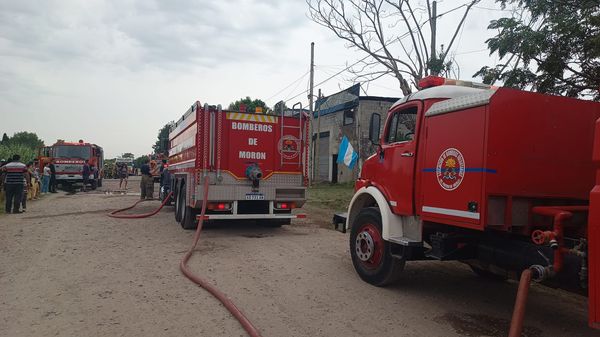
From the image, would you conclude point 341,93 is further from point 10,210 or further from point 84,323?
point 84,323

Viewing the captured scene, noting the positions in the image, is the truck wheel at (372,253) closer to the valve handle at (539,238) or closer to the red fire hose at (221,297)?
the valve handle at (539,238)

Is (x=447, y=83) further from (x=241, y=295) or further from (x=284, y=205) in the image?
(x=284, y=205)

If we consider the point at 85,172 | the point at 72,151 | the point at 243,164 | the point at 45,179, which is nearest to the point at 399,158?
the point at 243,164

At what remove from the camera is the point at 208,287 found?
5230 millimetres

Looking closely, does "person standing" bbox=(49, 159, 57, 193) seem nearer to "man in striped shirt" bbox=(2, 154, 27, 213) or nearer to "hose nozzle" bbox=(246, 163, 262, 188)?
"man in striped shirt" bbox=(2, 154, 27, 213)

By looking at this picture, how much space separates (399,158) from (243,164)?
4.76 m

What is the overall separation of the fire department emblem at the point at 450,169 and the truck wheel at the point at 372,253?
1261 millimetres

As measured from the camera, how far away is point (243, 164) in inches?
375

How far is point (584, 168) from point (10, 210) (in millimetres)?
14036

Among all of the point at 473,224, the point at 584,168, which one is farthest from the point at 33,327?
the point at 584,168

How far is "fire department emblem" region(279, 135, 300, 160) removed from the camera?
9961mm

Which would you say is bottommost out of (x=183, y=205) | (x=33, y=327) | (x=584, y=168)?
(x=33, y=327)

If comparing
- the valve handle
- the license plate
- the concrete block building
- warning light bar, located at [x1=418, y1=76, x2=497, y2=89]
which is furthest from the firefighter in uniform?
the valve handle

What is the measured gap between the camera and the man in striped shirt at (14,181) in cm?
1234
